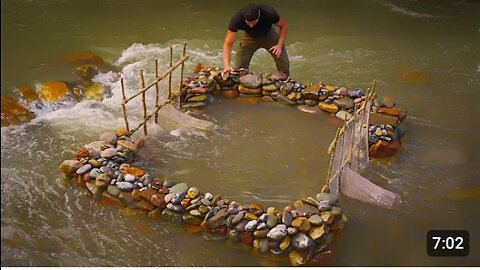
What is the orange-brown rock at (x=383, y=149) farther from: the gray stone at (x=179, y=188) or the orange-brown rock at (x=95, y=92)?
the orange-brown rock at (x=95, y=92)

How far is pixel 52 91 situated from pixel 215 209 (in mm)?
2897

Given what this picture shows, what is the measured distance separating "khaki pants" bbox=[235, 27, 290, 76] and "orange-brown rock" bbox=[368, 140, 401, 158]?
1.52 m

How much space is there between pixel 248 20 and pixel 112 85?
2.12m

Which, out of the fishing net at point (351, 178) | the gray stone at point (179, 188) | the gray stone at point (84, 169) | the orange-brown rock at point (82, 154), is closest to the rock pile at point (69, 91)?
the orange-brown rock at point (82, 154)

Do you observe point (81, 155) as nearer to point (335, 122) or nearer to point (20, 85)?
point (20, 85)

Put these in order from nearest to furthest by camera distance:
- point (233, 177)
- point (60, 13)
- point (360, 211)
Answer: point (360, 211), point (233, 177), point (60, 13)

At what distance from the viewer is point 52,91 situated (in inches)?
261

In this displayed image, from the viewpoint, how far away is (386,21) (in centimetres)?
920

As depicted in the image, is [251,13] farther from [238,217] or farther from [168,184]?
[238,217]

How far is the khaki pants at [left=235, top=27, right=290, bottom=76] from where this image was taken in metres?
6.41

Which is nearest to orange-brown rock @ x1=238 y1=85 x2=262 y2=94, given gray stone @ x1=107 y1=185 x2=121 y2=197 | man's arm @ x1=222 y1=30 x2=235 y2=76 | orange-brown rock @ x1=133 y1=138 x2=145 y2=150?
man's arm @ x1=222 y1=30 x2=235 y2=76

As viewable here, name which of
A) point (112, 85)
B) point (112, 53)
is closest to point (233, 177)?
point (112, 85)
